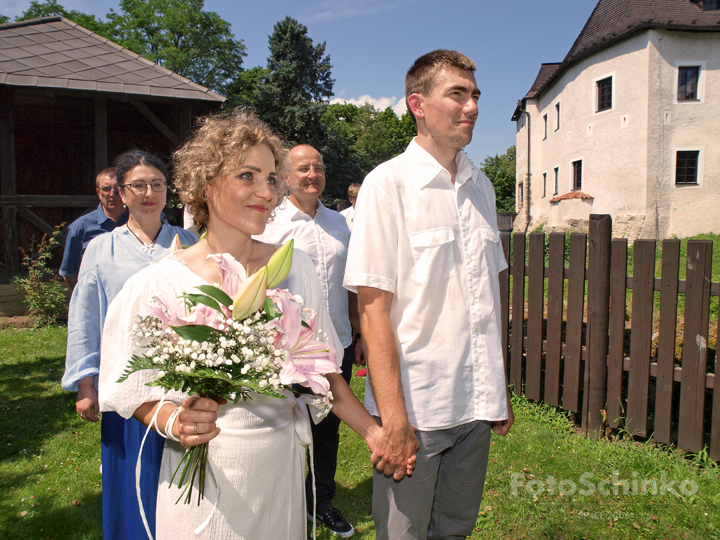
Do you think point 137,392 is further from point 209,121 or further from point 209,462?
point 209,121

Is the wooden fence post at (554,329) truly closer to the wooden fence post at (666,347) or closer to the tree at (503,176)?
the wooden fence post at (666,347)

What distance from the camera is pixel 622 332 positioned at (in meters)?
3.98

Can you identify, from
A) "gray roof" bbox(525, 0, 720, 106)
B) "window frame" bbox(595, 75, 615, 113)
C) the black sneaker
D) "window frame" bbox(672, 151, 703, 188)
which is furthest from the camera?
"window frame" bbox(595, 75, 615, 113)

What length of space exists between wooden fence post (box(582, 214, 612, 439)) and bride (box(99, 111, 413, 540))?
3047 millimetres

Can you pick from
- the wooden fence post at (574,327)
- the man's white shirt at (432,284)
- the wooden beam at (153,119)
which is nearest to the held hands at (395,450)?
the man's white shirt at (432,284)

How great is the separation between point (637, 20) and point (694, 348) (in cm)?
2074

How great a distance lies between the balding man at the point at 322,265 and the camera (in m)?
3.17

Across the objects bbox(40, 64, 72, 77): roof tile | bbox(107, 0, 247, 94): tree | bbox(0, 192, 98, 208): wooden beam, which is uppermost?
bbox(107, 0, 247, 94): tree

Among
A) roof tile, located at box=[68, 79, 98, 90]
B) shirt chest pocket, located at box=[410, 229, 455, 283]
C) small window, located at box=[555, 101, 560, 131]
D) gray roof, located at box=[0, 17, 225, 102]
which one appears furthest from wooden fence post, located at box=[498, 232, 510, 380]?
small window, located at box=[555, 101, 560, 131]

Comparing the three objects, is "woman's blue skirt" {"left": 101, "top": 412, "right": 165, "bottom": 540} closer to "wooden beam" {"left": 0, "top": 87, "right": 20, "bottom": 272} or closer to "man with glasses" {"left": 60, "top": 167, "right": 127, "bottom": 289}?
"man with glasses" {"left": 60, "top": 167, "right": 127, "bottom": 289}

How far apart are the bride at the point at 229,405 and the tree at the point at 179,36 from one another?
118ft

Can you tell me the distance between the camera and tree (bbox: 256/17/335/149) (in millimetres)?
24484

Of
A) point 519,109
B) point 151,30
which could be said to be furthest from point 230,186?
point 151,30

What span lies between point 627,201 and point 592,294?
19.0m
